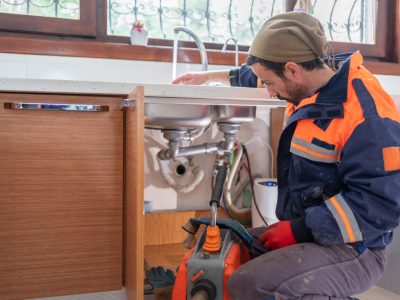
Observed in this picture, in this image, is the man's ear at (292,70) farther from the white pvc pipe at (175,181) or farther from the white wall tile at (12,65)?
the white wall tile at (12,65)

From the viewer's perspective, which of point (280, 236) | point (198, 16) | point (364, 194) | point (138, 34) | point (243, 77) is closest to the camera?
point (364, 194)

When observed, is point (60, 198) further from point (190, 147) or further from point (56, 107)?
point (190, 147)

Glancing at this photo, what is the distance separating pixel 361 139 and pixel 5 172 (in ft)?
2.56

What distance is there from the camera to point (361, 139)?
708 mm

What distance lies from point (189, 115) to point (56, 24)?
695mm

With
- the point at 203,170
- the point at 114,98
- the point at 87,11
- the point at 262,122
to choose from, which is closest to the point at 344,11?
the point at 262,122

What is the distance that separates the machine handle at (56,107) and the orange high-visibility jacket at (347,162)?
18.0 inches

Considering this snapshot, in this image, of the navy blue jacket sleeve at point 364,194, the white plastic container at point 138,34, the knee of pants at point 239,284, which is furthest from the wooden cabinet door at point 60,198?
the white plastic container at point 138,34

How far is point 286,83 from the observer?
33.1 inches

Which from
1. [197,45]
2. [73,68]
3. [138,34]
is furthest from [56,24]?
[197,45]

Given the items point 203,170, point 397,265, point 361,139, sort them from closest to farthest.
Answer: point 361,139
point 397,265
point 203,170

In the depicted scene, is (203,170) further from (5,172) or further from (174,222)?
(5,172)

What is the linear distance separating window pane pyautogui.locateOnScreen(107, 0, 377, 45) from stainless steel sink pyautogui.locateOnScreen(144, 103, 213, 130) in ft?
1.84

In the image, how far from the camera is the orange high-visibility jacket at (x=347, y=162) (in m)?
0.70
